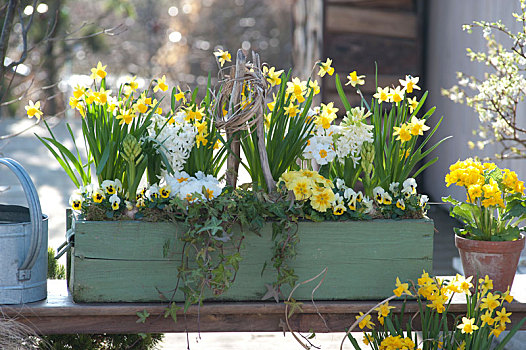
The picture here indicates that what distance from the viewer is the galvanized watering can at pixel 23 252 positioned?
5.12 ft

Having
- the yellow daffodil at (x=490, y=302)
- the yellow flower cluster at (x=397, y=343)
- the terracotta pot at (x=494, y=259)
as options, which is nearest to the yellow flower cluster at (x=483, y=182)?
the terracotta pot at (x=494, y=259)

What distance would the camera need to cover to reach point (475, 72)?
4.88 meters

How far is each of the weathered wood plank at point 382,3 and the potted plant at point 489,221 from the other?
12.7 feet

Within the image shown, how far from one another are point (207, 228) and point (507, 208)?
80cm

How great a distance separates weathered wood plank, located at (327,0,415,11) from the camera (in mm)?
5380

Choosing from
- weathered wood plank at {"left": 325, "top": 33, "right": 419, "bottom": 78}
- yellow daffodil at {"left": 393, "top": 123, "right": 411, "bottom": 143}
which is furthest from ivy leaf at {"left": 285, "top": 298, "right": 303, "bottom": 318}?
weathered wood plank at {"left": 325, "top": 33, "right": 419, "bottom": 78}

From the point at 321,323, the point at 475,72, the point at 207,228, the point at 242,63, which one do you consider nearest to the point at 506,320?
the point at 321,323

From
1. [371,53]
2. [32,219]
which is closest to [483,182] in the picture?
[32,219]

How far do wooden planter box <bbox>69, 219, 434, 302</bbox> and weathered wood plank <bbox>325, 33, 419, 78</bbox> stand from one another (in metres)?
3.90

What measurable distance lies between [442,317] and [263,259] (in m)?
0.46

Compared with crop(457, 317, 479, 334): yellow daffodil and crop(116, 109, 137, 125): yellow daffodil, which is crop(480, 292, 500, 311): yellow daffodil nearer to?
crop(457, 317, 479, 334): yellow daffodil

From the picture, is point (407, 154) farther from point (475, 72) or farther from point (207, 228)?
point (475, 72)

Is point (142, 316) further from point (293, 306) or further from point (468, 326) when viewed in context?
point (468, 326)

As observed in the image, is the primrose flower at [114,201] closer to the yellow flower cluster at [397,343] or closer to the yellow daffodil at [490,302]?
the yellow flower cluster at [397,343]
